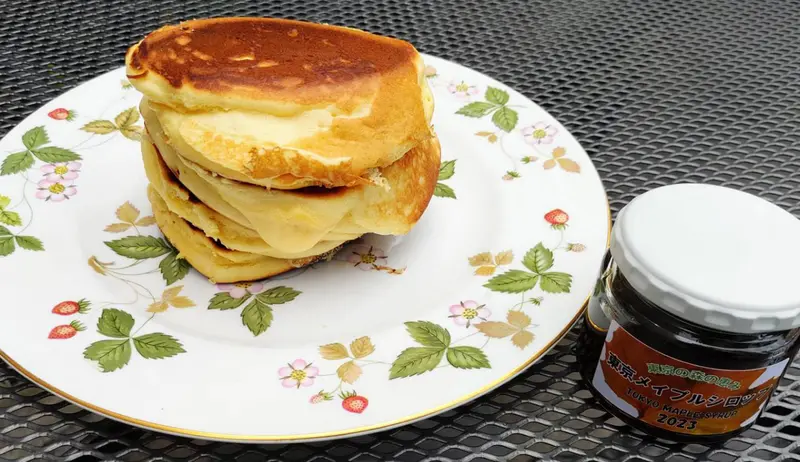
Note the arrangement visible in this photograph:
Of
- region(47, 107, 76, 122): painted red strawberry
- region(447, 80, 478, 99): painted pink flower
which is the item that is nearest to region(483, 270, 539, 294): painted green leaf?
region(447, 80, 478, 99): painted pink flower

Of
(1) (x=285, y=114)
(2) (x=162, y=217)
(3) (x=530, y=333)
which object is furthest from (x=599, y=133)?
(2) (x=162, y=217)

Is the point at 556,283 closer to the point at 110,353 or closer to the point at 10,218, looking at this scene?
the point at 110,353

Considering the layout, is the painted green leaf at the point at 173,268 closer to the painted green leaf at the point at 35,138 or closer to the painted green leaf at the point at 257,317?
the painted green leaf at the point at 257,317

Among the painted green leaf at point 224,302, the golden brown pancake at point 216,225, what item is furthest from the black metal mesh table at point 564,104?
the golden brown pancake at point 216,225

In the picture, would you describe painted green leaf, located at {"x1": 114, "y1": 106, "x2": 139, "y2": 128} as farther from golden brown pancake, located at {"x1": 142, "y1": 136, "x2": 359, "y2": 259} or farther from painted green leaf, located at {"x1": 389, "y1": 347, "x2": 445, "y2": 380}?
painted green leaf, located at {"x1": 389, "y1": 347, "x2": 445, "y2": 380}

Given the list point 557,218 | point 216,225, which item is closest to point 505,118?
point 557,218
